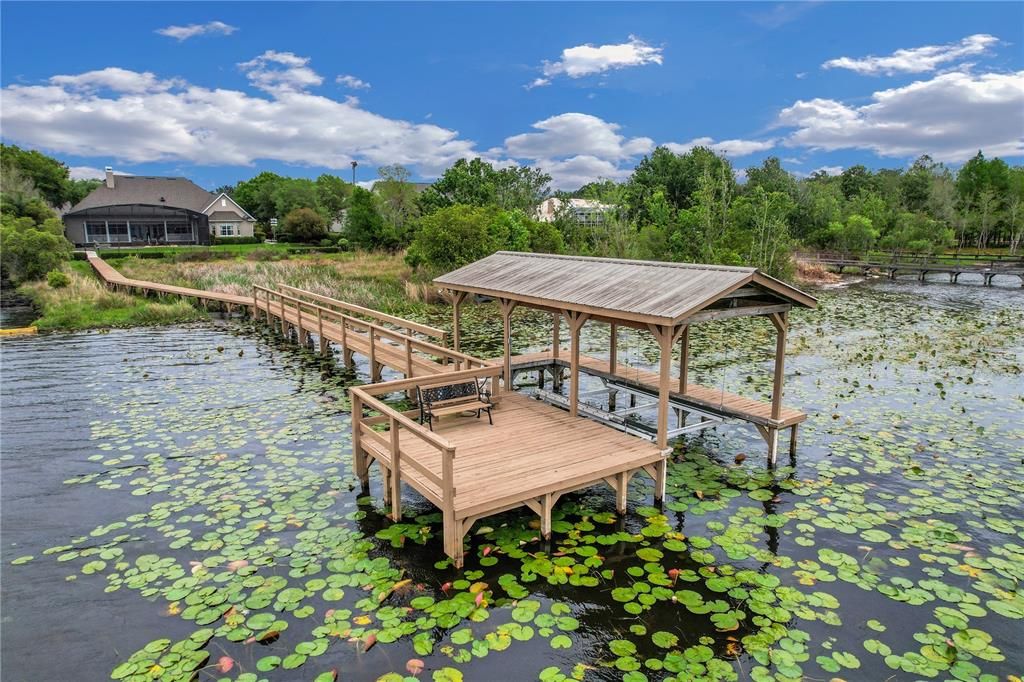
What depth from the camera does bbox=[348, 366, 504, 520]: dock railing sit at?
6.29m

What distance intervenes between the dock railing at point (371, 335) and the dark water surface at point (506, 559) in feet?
6.31

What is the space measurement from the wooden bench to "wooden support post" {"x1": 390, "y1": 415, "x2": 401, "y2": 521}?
1.32 metres

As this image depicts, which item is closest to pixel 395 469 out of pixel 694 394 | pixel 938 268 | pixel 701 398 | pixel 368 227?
pixel 701 398

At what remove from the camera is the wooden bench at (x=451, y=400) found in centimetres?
872

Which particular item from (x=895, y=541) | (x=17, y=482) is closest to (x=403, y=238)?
(x=17, y=482)

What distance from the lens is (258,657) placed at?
5086mm

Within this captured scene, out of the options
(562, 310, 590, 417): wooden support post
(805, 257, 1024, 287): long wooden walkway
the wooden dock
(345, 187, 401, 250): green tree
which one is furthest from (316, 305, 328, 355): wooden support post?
(805, 257, 1024, 287): long wooden walkway

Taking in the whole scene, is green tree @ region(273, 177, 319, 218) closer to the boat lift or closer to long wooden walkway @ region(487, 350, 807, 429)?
long wooden walkway @ region(487, 350, 807, 429)

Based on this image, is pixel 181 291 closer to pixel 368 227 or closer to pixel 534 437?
pixel 368 227

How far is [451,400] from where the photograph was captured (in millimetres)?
9016

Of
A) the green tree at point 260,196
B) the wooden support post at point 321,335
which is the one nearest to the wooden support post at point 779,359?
the wooden support post at point 321,335

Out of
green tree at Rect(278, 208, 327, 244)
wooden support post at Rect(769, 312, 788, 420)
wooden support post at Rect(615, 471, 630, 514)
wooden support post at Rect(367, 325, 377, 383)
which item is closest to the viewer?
wooden support post at Rect(615, 471, 630, 514)

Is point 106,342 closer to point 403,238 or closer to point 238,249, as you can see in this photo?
point 403,238

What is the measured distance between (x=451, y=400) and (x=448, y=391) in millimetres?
147
